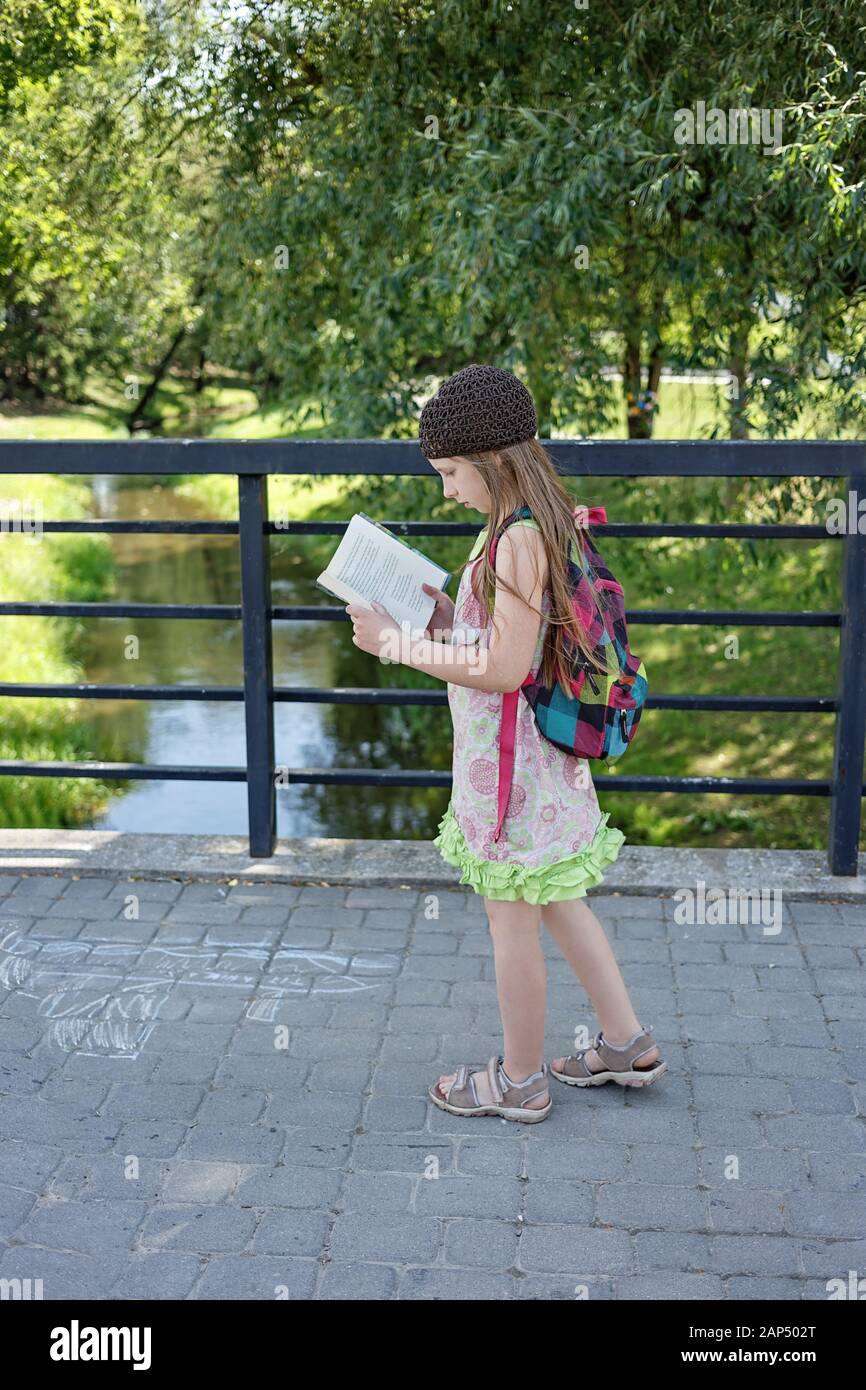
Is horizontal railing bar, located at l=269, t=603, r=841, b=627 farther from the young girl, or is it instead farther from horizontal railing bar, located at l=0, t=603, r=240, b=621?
the young girl

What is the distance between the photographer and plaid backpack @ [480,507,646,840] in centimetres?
307

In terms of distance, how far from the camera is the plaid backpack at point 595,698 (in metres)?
3.07

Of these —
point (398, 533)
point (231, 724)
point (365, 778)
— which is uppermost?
point (398, 533)

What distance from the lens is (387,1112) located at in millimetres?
3318

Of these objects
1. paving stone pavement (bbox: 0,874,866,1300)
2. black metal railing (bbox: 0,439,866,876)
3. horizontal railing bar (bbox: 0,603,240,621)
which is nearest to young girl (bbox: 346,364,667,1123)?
paving stone pavement (bbox: 0,874,866,1300)

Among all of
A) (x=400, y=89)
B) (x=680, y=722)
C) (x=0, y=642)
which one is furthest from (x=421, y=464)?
(x=0, y=642)

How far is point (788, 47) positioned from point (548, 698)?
5.23 meters

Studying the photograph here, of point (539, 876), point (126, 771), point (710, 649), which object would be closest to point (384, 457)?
point (126, 771)

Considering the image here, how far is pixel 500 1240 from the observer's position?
281 cm

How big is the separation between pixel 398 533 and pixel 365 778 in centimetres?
87

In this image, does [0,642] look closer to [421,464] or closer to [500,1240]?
[421,464]

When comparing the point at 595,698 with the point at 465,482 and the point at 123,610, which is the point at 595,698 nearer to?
the point at 465,482

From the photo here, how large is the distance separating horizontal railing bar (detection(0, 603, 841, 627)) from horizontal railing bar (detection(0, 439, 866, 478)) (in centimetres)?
46
